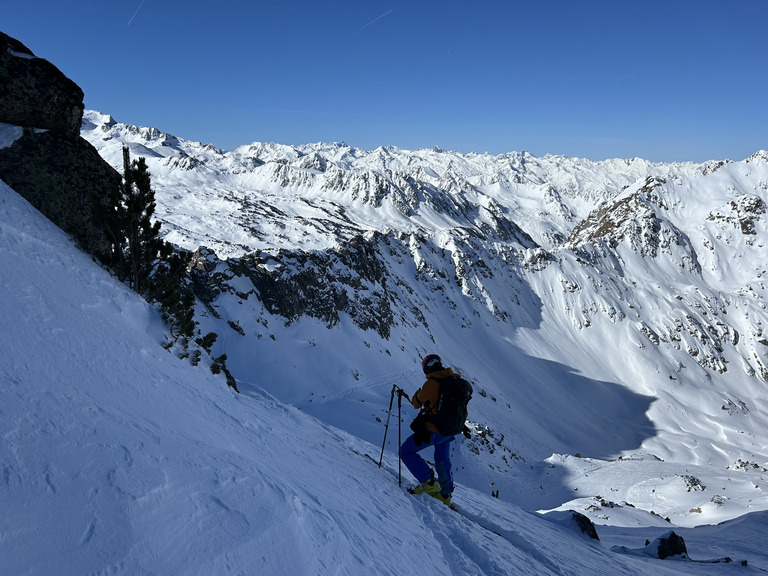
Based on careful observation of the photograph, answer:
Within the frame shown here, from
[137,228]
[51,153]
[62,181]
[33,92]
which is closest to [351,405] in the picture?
[137,228]

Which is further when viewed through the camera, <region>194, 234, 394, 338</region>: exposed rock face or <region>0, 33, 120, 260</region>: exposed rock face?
<region>194, 234, 394, 338</region>: exposed rock face

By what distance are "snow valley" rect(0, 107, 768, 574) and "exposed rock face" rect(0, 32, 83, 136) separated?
516 cm

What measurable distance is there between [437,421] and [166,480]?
15.2ft

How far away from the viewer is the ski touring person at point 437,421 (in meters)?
7.56

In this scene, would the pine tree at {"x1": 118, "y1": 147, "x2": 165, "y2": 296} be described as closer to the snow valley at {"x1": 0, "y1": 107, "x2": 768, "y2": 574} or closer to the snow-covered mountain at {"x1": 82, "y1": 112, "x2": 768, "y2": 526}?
the snow valley at {"x1": 0, "y1": 107, "x2": 768, "y2": 574}

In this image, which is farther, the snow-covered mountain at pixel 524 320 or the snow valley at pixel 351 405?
the snow-covered mountain at pixel 524 320

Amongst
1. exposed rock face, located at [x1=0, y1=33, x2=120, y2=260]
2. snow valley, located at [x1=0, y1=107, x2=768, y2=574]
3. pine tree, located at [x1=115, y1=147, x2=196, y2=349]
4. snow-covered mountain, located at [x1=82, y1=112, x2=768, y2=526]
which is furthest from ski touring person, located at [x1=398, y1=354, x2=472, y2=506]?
exposed rock face, located at [x1=0, y1=33, x2=120, y2=260]

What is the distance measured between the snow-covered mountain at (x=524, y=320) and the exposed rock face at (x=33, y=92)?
11852mm

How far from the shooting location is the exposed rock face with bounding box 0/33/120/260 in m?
12.7

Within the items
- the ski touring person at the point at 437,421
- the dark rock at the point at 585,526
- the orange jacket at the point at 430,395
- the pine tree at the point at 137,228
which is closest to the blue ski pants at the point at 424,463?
the ski touring person at the point at 437,421

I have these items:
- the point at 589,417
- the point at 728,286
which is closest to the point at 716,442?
the point at 589,417

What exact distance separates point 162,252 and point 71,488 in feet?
37.4

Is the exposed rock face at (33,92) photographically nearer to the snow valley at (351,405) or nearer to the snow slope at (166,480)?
the snow valley at (351,405)

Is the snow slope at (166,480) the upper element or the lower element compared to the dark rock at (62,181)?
lower
